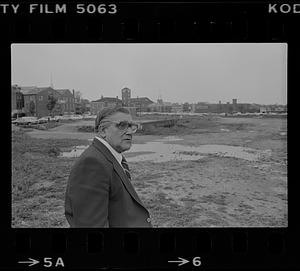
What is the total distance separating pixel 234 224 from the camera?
10.7 feet

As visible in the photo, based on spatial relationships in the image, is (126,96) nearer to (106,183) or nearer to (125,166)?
(125,166)

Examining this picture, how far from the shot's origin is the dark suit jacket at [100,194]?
3.09 metres

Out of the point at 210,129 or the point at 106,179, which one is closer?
the point at 106,179

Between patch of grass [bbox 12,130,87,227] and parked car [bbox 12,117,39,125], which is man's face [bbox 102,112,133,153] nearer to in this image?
patch of grass [bbox 12,130,87,227]

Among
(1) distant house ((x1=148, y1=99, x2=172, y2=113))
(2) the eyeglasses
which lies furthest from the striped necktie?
(1) distant house ((x1=148, y1=99, x2=172, y2=113))

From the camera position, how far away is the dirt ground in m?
3.24

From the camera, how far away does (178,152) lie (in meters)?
3.28

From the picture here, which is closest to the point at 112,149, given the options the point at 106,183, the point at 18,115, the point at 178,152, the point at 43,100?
the point at 106,183
